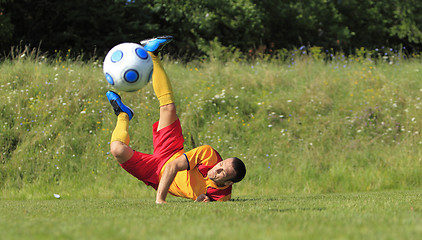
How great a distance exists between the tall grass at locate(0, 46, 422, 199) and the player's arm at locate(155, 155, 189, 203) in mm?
3965

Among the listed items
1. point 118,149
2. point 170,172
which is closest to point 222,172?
point 170,172

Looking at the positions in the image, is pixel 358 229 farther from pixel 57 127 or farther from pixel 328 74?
pixel 328 74

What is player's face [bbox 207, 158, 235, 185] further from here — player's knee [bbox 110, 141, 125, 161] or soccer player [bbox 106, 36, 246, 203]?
player's knee [bbox 110, 141, 125, 161]

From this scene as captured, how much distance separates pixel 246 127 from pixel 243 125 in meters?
0.10

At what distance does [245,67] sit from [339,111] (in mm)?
3822

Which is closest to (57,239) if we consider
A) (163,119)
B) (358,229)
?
(358,229)

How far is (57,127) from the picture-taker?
12.4 m

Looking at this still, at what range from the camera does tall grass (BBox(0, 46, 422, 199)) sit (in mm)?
10945

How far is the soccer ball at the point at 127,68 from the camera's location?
6082mm

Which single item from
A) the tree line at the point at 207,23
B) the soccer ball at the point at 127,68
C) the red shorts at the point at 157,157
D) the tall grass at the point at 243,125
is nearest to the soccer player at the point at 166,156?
the red shorts at the point at 157,157

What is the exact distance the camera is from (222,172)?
252 inches

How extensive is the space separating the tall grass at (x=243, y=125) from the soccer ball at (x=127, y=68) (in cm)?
416

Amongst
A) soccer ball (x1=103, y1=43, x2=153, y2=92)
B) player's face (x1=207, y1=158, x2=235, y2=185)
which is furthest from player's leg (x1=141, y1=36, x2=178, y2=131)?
player's face (x1=207, y1=158, x2=235, y2=185)

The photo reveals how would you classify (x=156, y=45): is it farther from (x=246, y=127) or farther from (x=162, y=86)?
(x=246, y=127)
